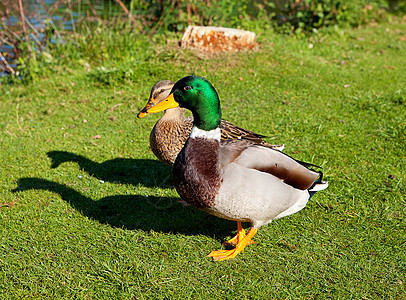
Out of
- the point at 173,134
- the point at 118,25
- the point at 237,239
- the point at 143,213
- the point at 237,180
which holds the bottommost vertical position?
the point at 143,213

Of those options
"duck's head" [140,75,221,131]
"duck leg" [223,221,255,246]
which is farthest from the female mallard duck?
"duck leg" [223,221,255,246]

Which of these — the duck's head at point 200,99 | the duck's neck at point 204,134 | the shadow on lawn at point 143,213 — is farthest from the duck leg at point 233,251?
the duck's head at point 200,99

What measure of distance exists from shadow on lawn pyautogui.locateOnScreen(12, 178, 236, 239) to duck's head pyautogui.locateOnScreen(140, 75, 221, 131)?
3.53ft

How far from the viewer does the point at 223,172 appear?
9.45ft

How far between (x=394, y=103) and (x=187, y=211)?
4.03 m

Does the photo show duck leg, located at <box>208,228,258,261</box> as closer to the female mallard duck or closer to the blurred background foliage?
the female mallard duck

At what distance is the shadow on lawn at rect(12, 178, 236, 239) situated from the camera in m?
3.57

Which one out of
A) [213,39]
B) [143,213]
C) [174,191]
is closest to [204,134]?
[143,213]

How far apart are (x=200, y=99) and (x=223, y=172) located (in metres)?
0.56

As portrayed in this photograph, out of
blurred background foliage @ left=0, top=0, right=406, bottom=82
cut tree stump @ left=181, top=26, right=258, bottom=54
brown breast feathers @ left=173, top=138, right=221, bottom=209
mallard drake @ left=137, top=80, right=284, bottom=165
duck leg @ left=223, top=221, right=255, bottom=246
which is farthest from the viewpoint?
blurred background foliage @ left=0, top=0, right=406, bottom=82

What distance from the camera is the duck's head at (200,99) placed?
2.90 metres

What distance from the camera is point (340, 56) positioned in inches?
330

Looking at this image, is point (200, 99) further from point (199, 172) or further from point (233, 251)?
point (233, 251)

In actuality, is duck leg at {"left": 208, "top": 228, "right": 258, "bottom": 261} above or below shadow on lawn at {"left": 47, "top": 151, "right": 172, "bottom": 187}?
above
